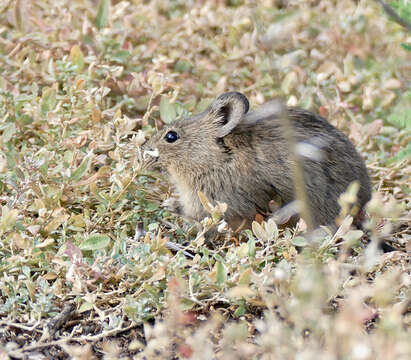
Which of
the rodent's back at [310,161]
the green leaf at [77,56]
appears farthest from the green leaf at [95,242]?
the green leaf at [77,56]

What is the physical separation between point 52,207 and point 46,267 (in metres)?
0.37

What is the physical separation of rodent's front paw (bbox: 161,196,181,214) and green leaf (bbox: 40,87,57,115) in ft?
3.11

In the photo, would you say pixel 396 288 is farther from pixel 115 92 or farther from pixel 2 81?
pixel 2 81

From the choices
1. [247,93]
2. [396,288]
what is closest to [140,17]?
[247,93]

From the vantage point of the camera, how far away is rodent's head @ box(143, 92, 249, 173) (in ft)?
12.8

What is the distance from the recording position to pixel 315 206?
3.71 meters

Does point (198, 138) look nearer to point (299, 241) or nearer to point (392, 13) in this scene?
point (299, 241)

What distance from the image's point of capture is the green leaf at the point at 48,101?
13.6 ft

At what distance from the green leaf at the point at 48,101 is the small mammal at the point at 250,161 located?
0.68 meters

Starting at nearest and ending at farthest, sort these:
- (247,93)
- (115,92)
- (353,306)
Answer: (353,306), (115,92), (247,93)

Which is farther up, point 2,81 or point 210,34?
point 2,81

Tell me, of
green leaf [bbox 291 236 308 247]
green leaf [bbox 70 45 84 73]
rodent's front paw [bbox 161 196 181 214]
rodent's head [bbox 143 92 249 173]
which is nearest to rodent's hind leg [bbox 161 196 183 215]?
rodent's front paw [bbox 161 196 181 214]

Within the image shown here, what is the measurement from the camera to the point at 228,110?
396 centimetres

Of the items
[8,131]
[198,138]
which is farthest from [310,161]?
[8,131]
